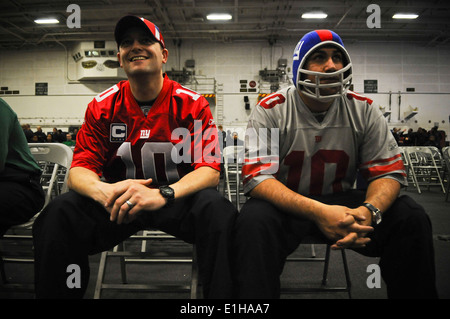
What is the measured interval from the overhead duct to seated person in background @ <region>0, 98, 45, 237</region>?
504 inches

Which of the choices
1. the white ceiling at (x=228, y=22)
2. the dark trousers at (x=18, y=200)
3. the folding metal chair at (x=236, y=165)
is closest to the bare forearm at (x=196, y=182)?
the dark trousers at (x=18, y=200)

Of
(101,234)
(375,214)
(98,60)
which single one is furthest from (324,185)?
(98,60)

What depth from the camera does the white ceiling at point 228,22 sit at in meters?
10.8

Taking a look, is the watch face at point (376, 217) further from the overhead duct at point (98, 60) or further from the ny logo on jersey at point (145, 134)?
the overhead duct at point (98, 60)

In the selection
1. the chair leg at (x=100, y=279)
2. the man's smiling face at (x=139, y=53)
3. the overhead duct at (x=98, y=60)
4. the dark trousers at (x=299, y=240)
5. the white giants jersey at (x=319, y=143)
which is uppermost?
the overhead duct at (x=98, y=60)

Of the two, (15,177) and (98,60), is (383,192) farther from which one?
(98,60)

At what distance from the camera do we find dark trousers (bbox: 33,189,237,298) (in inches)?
39.5

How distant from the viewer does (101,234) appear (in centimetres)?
118

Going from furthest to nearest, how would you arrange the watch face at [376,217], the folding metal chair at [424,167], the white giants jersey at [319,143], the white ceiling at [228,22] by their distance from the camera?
the white ceiling at [228,22] → the folding metal chair at [424,167] → the white giants jersey at [319,143] → the watch face at [376,217]

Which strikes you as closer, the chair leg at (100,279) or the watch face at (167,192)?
the watch face at (167,192)

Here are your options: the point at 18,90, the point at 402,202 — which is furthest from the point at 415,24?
the point at 18,90

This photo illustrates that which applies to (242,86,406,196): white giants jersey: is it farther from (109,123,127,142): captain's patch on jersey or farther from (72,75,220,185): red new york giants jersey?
(109,123,127,142): captain's patch on jersey
